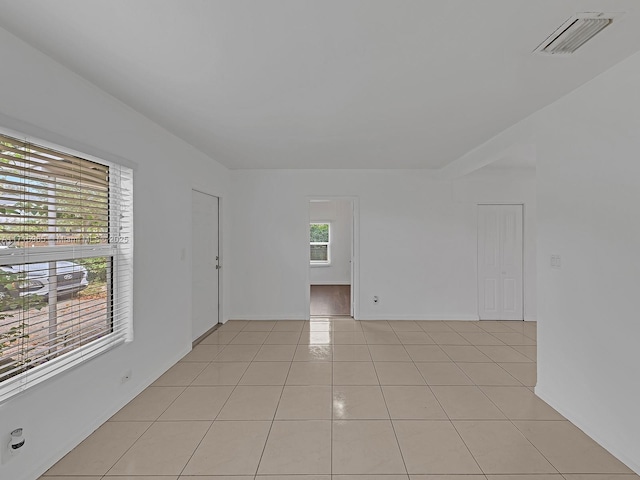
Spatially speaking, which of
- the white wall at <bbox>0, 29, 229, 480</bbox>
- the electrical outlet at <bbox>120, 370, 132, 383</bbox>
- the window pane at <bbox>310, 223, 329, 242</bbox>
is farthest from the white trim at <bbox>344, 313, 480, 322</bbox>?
the window pane at <bbox>310, 223, 329, 242</bbox>

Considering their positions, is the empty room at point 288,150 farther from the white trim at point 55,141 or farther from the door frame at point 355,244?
the door frame at point 355,244

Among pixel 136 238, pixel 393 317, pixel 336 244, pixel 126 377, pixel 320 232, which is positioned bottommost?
pixel 393 317

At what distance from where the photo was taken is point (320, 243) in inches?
369

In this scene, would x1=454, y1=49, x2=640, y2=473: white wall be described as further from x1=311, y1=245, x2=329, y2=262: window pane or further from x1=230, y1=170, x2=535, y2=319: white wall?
x1=311, y1=245, x2=329, y2=262: window pane

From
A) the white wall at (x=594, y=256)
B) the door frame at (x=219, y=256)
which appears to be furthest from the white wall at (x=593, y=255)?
the door frame at (x=219, y=256)

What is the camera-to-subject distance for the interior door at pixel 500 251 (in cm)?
519

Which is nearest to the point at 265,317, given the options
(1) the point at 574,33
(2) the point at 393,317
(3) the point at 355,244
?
(3) the point at 355,244

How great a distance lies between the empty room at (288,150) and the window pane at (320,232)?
5.46 metres

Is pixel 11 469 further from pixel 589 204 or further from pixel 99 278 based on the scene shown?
pixel 589 204

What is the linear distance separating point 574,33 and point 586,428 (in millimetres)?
2467

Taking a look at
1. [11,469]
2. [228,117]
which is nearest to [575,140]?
[228,117]

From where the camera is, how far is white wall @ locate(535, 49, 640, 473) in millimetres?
1980

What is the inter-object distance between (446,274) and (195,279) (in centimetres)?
362

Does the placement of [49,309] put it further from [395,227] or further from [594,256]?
[395,227]
